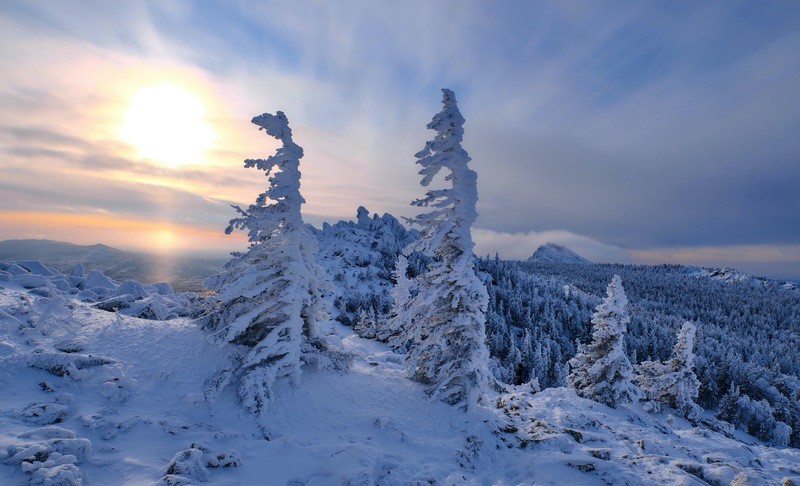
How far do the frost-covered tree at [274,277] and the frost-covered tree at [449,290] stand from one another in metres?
4.99

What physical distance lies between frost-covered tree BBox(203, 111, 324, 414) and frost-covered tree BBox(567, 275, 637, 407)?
2088 cm

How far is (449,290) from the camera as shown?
16.8 m

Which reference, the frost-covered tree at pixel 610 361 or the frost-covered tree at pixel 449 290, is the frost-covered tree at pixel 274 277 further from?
the frost-covered tree at pixel 610 361

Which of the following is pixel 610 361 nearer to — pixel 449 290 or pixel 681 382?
pixel 681 382

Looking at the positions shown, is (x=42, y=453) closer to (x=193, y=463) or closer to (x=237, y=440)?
(x=193, y=463)

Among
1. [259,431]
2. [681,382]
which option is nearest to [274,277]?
[259,431]

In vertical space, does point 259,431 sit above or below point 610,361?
below

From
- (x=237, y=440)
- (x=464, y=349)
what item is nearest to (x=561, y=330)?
(x=464, y=349)

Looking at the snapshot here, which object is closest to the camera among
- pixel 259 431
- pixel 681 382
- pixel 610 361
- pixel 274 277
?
pixel 259 431

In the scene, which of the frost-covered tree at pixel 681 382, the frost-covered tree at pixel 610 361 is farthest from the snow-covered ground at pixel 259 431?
the frost-covered tree at pixel 681 382

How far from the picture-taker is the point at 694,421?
2538 centimetres

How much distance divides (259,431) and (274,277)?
656 cm

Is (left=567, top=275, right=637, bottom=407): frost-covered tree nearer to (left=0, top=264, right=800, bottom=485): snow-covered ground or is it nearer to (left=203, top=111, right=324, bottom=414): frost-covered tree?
(left=0, top=264, right=800, bottom=485): snow-covered ground

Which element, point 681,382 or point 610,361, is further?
point 681,382
